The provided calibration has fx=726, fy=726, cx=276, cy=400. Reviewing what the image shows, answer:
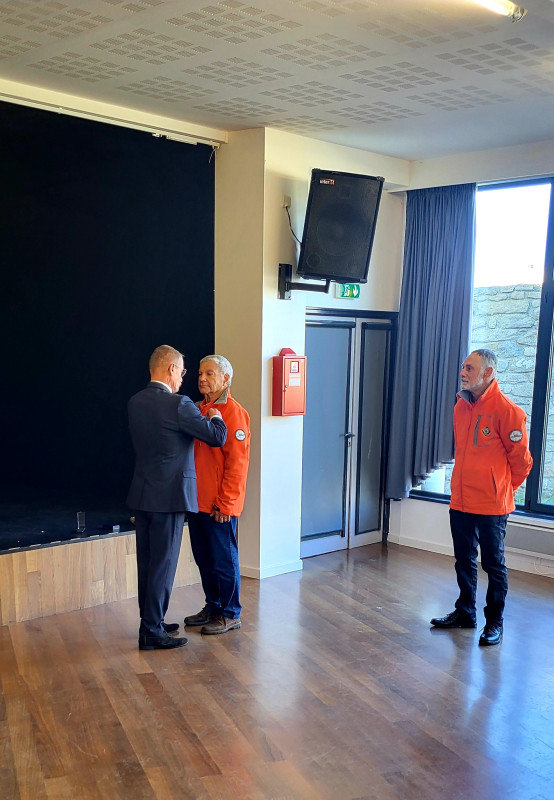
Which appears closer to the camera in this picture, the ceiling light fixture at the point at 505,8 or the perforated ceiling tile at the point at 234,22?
the ceiling light fixture at the point at 505,8

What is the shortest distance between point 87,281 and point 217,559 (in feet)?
5.96

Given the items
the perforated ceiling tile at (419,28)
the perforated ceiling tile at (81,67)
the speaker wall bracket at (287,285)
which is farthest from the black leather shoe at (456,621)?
the perforated ceiling tile at (81,67)

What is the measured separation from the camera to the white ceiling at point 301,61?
297 cm

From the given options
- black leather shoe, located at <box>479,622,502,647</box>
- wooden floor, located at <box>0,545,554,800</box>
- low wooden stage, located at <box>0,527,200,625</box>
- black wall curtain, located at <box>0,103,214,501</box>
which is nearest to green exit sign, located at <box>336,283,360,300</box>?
black wall curtain, located at <box>0,103,214,501</box>

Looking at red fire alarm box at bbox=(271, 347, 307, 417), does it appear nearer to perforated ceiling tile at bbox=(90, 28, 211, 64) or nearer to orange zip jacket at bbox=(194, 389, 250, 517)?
orange zip jacket at bbox=(194, 389, 250, 517)

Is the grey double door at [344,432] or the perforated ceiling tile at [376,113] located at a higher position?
the perforated ceiling tile at [376,113]

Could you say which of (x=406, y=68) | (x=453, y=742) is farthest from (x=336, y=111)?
(x=453, y=742)

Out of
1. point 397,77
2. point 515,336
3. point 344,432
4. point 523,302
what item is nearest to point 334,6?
point 397,77

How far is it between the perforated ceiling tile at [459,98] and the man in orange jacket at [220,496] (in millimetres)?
1844

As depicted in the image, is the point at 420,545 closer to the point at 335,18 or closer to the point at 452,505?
the point at 452,505

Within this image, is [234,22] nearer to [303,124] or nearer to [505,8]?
[505,8]

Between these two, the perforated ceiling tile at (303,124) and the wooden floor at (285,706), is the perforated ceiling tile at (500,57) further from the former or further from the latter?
the wooden floor at (285,706)

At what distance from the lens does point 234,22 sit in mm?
3059

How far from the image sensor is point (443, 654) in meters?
3.83
